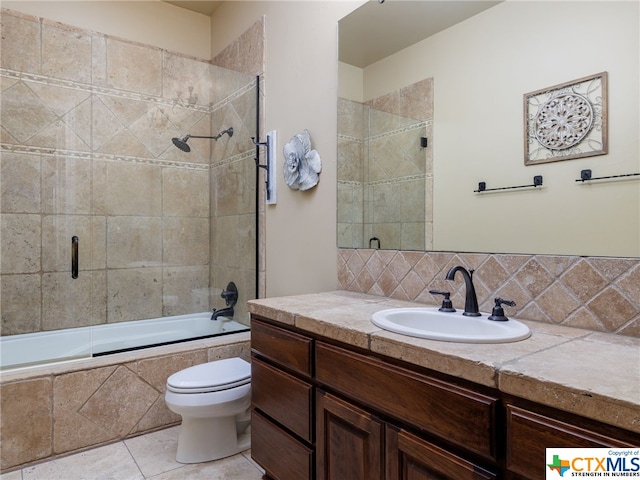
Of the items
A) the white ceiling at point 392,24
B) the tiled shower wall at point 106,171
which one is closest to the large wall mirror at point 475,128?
the white ceiling at point 392,24

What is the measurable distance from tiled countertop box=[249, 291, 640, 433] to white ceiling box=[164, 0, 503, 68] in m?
1.23

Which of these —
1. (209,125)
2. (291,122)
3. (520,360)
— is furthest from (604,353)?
(209,125)

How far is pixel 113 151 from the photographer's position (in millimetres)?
2934

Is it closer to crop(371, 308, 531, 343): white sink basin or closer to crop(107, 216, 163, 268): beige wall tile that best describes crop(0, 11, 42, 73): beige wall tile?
crop(107, 216, 163, 268): beige wall tile

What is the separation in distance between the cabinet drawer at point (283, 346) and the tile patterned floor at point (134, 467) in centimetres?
67

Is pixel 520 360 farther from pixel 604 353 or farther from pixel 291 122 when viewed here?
pixel 291 122

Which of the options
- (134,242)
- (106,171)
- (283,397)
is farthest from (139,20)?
(283,397)

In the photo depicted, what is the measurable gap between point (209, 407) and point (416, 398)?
4.04 feet

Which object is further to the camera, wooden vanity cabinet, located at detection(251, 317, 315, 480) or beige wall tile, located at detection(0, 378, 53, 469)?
beige wall tile, located at detection(0, 378, 53, 469)

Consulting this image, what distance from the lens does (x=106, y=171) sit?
9.52 feet

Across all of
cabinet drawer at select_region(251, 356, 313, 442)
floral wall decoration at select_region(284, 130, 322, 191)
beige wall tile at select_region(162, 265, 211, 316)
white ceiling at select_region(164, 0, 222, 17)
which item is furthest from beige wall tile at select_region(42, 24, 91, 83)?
cabinet drawer at select_region(251, 356, 313, 442)

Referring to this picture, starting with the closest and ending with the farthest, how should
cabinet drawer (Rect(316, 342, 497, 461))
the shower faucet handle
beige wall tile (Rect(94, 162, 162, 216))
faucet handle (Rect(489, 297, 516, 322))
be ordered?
cabinet drawer (Rect(316, 342, 497, 461)) → faucet handle (Rect(489, 297, 516, 322)) → beige wall tile (Rect(94, 162, 162, 216)) → the shower faucet handle

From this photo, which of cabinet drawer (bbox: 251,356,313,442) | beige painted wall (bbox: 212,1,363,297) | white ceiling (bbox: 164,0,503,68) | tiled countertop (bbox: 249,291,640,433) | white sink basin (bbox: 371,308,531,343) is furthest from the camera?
beige painted wall (bbox: 212,1,363,297)

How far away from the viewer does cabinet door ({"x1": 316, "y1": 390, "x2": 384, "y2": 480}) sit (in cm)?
112
